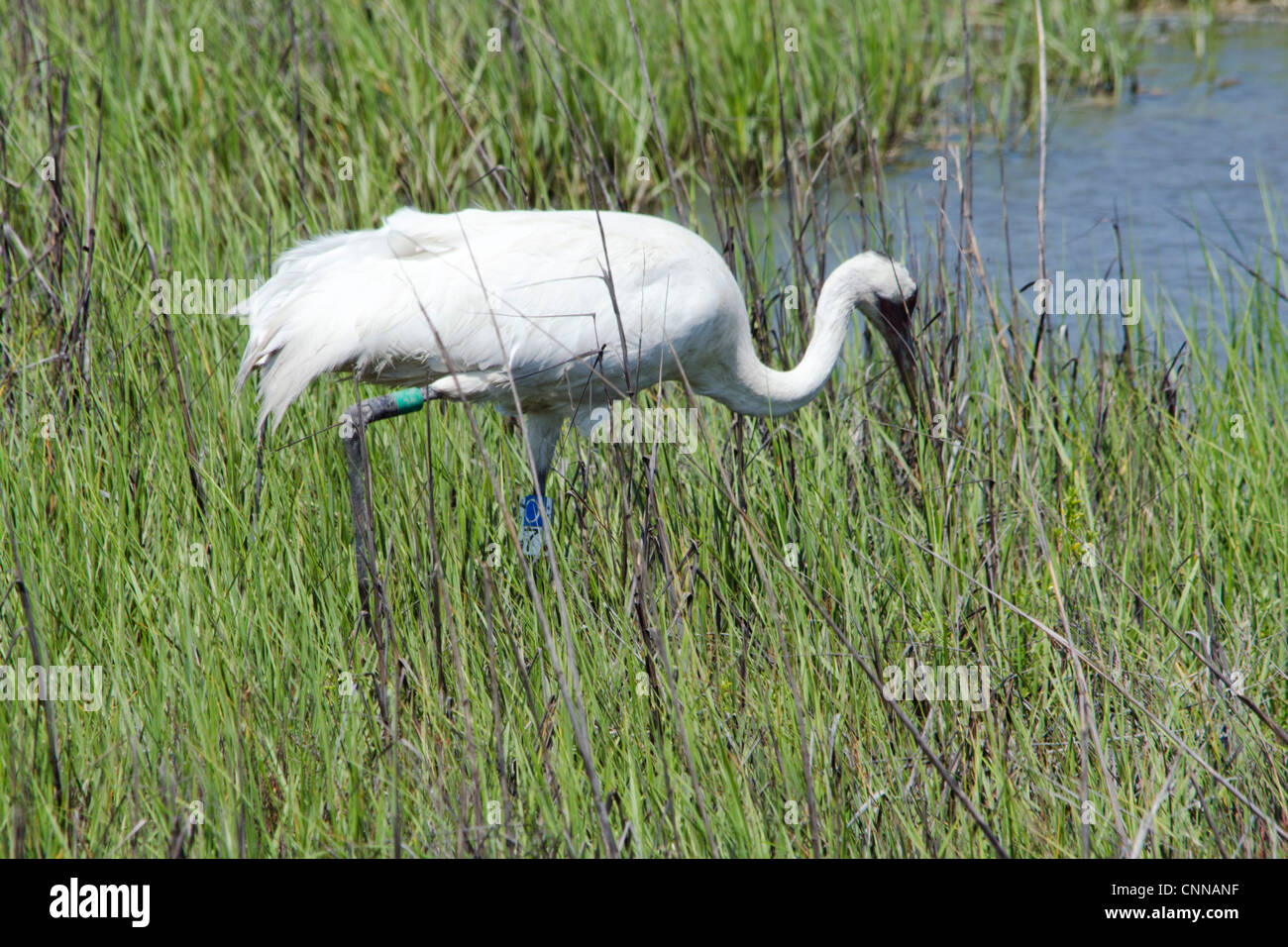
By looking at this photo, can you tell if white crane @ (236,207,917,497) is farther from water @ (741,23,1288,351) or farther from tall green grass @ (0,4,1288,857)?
water @ (741,23,1288,351)

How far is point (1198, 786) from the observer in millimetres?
2541

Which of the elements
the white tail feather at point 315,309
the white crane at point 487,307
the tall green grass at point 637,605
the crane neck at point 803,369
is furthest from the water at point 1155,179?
the white tail feather at point 315,309

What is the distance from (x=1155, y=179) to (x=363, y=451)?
503 centimetres

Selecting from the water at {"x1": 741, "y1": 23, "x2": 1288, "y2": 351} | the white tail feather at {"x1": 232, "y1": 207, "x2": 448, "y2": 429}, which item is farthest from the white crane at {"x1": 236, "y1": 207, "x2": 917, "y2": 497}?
the water at {"x1": 741, "y1": 23, "x2": 1288, "y2": 351}

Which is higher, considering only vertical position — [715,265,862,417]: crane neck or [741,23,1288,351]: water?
[741,23,1288,351]: water

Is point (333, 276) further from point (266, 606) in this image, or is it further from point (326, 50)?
point (326, 50)

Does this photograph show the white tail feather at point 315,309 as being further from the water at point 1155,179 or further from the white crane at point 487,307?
the water at point 1155,179

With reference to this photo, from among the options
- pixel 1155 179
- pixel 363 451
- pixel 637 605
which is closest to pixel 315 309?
pixel 363 451

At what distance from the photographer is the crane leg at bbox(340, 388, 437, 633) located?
3.18 metres

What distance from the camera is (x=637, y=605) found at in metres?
2.78

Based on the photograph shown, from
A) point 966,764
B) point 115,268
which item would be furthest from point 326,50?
point 966,764

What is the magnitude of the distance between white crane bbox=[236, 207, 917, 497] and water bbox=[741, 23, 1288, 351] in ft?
6.44

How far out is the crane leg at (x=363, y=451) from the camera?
3.18m

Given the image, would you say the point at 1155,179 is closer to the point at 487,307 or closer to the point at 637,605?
the point at 487,307
